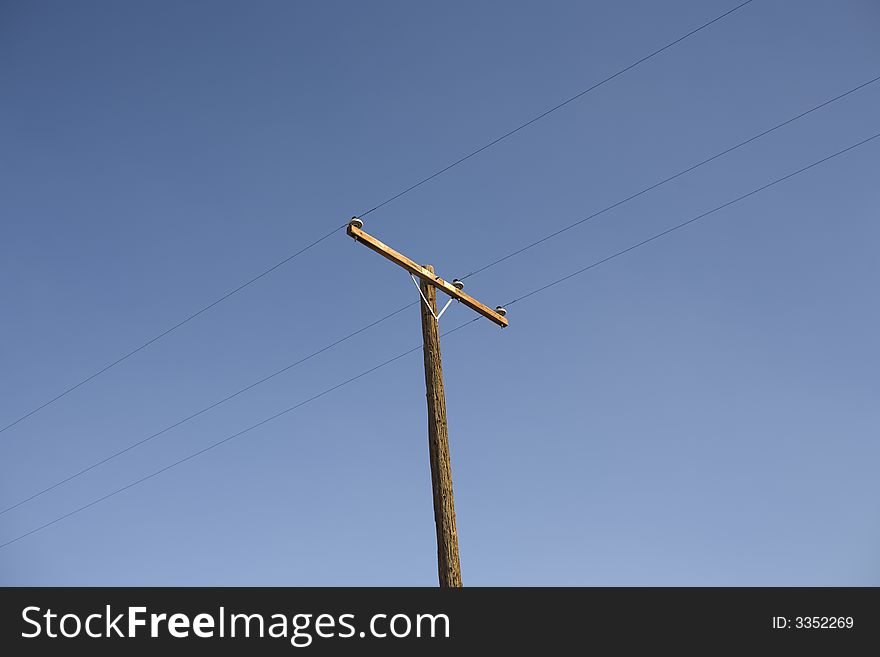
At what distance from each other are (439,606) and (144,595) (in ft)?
9.29

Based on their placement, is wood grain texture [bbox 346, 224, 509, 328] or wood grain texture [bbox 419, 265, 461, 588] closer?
wood grain texture [bbox 419, 265, 461, 588]

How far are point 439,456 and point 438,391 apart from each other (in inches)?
34.7

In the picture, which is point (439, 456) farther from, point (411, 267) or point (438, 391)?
point (411, 267)

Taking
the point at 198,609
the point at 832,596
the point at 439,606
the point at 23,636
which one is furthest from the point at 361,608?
the point at 832,596

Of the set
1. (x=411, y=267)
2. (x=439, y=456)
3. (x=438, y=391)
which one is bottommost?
(x=439, y=456)

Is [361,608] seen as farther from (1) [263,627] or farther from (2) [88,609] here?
(2) [88,609]

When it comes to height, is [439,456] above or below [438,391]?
below

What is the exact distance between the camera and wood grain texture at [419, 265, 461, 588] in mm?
8812

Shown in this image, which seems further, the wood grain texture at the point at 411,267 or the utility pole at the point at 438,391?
the wood grain texture at the point at 411,267

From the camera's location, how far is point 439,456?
9602 millimetres

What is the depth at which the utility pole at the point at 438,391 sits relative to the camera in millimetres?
8898

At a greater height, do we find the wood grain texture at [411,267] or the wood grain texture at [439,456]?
the wood grain texture at [411,267]

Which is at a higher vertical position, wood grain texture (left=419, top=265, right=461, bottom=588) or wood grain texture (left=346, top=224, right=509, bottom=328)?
wood grain texture (left=346, top=224, right=509, bottom=328)

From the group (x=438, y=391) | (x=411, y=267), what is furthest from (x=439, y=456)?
(x=411, y=267)
